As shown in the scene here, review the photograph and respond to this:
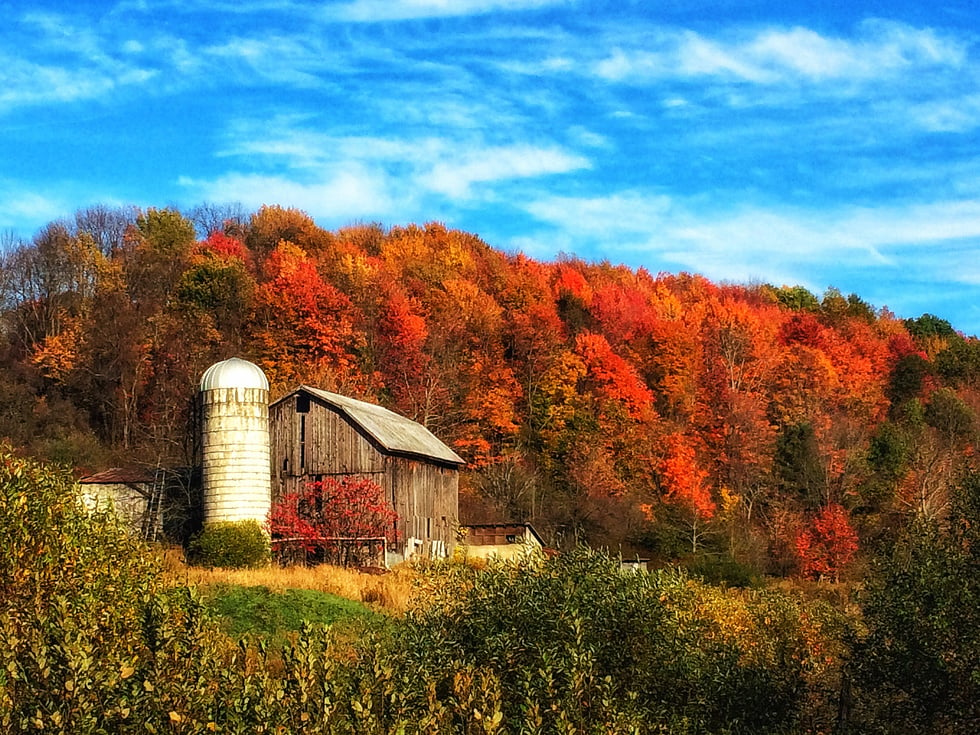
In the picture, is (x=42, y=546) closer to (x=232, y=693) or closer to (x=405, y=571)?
(x=232, y=693)

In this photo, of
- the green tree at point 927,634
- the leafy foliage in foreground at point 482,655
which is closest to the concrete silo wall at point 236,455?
the leafy foliage in foreground at point 482,655

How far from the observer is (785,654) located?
19.8 m

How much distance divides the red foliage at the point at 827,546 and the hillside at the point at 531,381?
0.13 metres

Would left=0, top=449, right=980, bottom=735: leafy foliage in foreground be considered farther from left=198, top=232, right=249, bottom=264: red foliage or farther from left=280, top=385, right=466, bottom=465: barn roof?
left=198, top=232, right=249, bottom=264: red foliage

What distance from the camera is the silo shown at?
141 feet

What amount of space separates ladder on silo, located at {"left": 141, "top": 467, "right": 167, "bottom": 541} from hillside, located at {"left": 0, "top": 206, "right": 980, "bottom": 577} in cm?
974

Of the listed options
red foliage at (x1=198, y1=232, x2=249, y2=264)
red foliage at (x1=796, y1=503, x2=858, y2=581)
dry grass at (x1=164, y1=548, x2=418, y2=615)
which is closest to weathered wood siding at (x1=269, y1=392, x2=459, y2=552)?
dry grass at (x1=164, y1=548, x2=418, y2=615)

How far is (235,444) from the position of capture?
43.7m

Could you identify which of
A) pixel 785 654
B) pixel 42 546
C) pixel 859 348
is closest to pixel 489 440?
pixel 859 348

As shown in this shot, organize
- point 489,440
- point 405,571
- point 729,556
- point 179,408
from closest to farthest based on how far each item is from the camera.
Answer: point 405,571
point 729,556
point 179,408
point 489,440

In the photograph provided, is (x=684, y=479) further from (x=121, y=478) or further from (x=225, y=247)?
(x=225, y=247)

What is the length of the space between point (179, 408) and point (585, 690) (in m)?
54.1

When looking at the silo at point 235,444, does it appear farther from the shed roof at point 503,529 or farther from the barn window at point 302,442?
the shed roof at point 503,529

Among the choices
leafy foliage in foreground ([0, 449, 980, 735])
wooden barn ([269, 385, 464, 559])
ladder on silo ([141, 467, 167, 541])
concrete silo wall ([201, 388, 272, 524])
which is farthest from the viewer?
ladder on silo ([141, 467, 167, 541])
